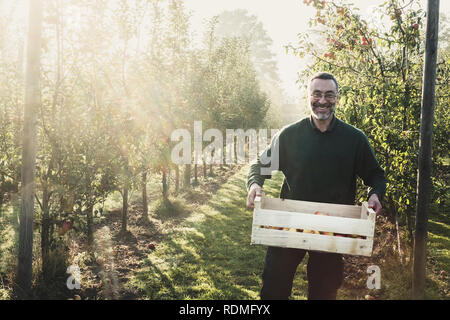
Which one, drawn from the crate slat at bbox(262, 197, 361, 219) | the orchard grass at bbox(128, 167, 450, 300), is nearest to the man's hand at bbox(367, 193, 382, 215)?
the crate slat at bbox(262, 197, 361, 219)

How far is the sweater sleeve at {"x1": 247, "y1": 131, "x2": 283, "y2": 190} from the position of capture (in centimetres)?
329

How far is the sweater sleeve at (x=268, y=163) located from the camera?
3.29 m

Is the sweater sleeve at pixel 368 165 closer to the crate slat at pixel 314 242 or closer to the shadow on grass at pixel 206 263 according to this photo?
the crate slat at pixel 314 242

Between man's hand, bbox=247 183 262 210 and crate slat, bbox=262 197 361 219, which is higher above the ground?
man's hand, bbox=247 183 262 210

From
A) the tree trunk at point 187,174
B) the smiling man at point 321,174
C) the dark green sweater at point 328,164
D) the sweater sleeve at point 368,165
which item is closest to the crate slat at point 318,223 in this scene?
the smiling man at point 321,174

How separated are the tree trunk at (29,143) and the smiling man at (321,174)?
2.85 metres

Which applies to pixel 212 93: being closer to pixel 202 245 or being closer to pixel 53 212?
pixel 202 245

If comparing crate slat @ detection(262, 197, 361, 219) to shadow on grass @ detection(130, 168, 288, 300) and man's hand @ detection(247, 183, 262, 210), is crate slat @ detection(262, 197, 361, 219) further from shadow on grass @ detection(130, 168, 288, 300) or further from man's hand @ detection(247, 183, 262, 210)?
shadow on grass @ detection(130, 168, 288, 300)

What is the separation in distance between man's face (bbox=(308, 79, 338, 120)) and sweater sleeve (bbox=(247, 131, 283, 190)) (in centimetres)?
43

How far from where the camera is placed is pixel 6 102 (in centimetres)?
645

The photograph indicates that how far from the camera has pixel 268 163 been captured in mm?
3361

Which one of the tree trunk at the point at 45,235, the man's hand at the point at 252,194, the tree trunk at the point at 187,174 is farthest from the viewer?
the tree trunk at the point at 187,174

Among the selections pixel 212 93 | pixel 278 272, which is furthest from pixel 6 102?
pixel 212 93
